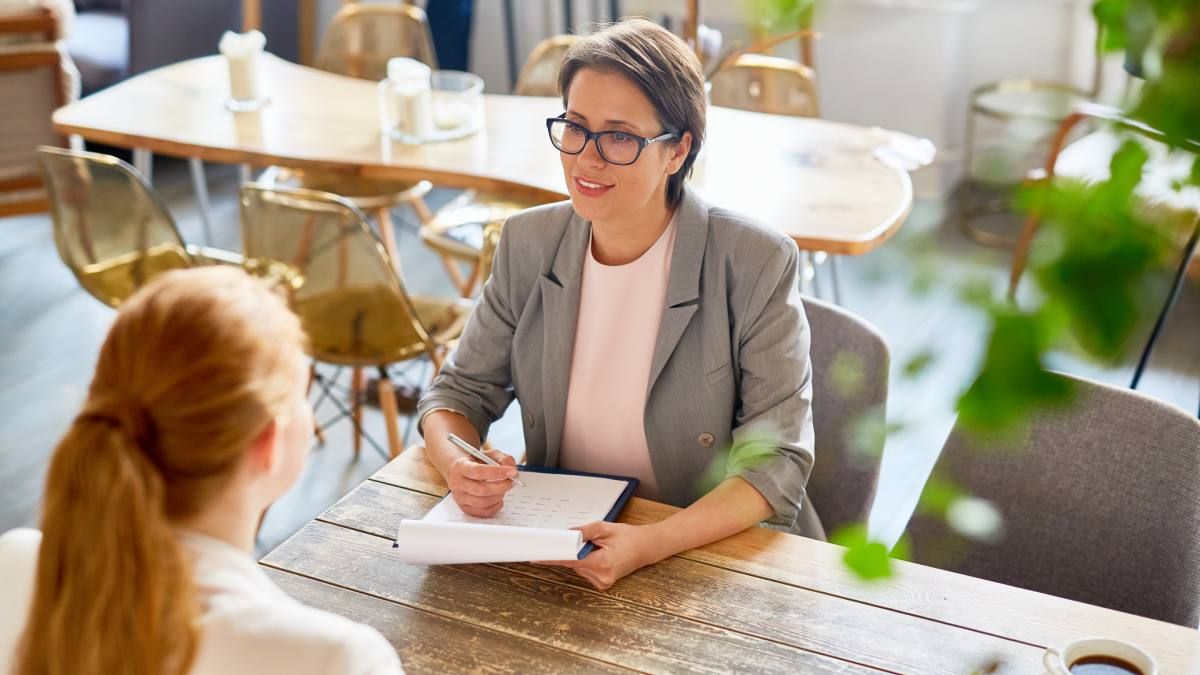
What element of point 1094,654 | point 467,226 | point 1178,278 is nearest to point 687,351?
point 1094,654

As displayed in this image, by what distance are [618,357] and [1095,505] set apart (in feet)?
2.21

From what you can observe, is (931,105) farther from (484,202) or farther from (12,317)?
(12,317)

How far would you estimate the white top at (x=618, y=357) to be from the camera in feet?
5.95

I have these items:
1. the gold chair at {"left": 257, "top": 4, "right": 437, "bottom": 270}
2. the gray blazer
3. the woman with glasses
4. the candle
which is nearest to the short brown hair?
the woman with glasses

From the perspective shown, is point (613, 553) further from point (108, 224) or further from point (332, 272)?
point (108, 224)

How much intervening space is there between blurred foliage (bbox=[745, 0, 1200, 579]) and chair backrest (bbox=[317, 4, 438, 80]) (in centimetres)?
393

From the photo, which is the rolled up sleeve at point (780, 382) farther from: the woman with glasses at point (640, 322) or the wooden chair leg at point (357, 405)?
the wooden chair leg at point (357, 405)

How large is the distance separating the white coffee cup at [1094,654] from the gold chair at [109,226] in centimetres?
223

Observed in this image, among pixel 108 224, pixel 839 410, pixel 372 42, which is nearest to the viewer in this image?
pixel 839 410

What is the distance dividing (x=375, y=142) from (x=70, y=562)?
93.1 inches

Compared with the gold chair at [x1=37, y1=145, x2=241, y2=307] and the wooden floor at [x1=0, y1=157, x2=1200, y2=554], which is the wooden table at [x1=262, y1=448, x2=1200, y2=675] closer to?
the wooden floor at [x1=0, y1=157, x2=1200, y2=554]

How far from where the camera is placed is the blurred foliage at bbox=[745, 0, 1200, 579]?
0.31m

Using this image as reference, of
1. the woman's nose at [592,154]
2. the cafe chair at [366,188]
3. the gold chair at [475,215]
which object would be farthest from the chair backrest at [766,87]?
the woman's nose at [592,154]

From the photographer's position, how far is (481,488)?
5.13 feet
